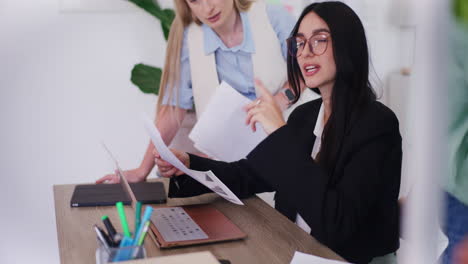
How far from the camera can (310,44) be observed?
1.32 metres

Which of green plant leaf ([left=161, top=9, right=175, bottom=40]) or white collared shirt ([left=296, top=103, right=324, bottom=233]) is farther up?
green plant leaf ([left=161, top=9, right=175, bottom=40])

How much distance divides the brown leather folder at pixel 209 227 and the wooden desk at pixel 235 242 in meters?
0.01

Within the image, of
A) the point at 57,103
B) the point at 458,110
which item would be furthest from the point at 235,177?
the point at 57,103

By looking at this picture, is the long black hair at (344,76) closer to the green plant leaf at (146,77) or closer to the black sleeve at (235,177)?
the black sleeve at (235,177)

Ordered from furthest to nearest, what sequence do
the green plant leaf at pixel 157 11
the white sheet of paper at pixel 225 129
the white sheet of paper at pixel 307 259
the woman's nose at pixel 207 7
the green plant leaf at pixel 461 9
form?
1. the green plant leaf at pixel 157 11
2. the woman's nose at pixel 207 7
3. the white sheet of paper at pixel 225 129
4. the white sheet of paper at pixel 307 259
5. the green plant leaf at pixel 461 9

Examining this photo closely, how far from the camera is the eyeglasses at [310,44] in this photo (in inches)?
51.1

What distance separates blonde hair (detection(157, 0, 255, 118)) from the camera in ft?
7.04

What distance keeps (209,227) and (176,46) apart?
1.13 meters

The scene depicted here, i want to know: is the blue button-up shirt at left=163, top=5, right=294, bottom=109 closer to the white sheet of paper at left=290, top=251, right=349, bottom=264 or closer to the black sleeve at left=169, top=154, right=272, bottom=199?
the black sleeve at left=169, top=154, right=272, bottom=199

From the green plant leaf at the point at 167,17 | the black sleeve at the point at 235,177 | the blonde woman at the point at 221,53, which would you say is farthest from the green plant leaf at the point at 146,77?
the black sleeve at the point at 235,177

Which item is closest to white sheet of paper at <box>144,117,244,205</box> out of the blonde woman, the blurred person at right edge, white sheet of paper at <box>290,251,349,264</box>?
white sheet of paper at <box>290,251,349,264</box>

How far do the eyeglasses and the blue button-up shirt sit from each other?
2.53 ft

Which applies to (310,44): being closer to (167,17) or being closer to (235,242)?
(235,242)

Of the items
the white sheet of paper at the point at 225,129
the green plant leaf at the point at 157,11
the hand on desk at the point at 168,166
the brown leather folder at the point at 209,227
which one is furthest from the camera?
the green plant leaf at the point at 157,11
